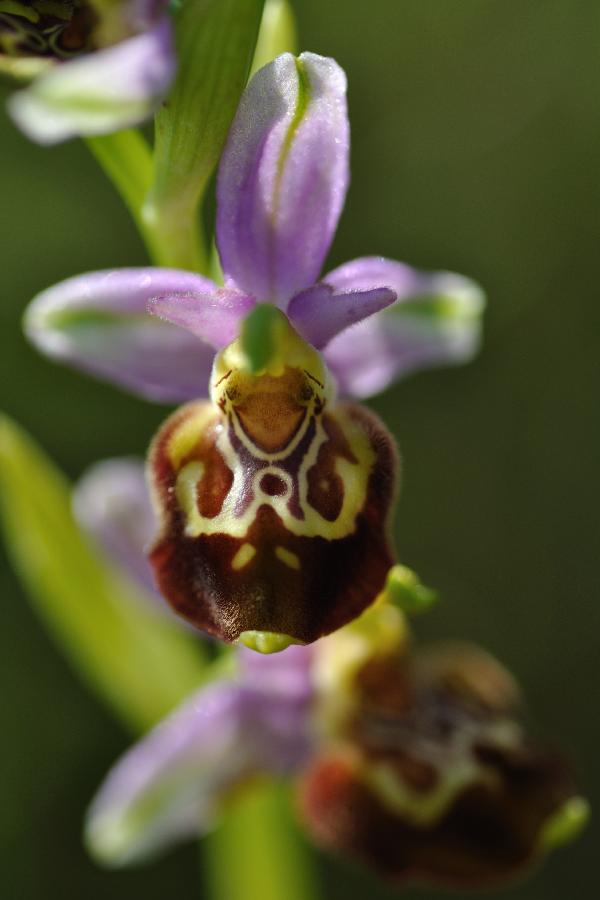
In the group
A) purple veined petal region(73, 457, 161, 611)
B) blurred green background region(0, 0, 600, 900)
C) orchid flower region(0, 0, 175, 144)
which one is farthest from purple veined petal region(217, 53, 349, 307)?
blurred green background region(0, 0, 600, 900)

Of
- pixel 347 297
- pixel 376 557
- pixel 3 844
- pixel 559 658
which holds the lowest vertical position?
pixel 559 658

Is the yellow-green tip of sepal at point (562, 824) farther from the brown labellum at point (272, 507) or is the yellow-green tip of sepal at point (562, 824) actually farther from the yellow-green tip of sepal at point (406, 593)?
the brown labellum at point (272, 507)

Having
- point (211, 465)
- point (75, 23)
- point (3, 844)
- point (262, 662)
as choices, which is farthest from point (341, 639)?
point (3, 844)

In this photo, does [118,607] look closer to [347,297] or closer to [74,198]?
[347,297]

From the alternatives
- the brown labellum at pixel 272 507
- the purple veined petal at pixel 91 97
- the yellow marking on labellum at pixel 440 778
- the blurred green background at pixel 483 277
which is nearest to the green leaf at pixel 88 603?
the yellow marking on labellum at pixel 440 778

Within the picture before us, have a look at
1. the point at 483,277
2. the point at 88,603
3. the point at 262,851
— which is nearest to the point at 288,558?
the point at 88,603
